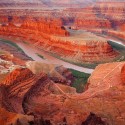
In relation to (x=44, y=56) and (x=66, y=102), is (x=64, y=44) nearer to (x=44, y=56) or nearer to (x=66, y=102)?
(x=44, y=56)

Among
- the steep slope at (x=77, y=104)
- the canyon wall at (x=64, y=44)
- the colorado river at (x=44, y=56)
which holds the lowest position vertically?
the colorado river at (x=44, y=56)

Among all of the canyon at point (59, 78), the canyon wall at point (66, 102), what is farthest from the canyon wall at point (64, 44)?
the canyon wall at point (66, 102)

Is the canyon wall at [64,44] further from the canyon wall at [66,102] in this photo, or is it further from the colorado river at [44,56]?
the canyon wall at [66,102]

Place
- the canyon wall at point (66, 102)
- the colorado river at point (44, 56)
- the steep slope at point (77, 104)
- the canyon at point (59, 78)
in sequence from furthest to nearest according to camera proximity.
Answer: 1. the colorado river at point (44, 56)
2. the steep slope at point (77, 104)
3. the canyon at point (59, 78)
4. the canyon wall at point (66, 102)

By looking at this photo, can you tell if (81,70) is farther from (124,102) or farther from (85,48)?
(124,102)

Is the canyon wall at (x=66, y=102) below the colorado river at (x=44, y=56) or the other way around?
the other way around

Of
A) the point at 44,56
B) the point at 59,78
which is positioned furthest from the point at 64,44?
the point at 59,78

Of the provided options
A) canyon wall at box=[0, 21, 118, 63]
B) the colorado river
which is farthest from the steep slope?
canyon wall at box=[0, 21, 118, 63]

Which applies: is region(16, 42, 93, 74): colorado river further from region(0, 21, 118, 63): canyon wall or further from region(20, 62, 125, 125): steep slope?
region(20, 62, 125, 125): steep slope
